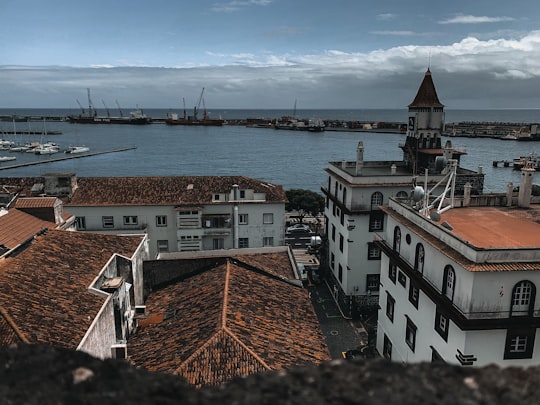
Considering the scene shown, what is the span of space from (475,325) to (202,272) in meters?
14.8

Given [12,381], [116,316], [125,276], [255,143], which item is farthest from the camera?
[255,143]

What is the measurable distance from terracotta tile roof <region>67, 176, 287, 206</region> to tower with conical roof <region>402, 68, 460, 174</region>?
528 inches

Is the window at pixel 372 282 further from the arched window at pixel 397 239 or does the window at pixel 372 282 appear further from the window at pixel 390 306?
the arched window at pixel 397 239

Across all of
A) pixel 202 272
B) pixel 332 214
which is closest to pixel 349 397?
pixel 202 272

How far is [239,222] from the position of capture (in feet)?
140

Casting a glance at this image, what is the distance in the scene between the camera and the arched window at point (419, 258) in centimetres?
2294

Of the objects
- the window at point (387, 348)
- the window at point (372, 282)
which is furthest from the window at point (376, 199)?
the window at point (387, 348)

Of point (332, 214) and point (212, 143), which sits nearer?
point (332, 214)

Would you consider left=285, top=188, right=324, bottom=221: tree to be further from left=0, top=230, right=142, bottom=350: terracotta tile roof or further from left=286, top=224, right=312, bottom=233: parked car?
left=0, top=230, right=142, bottom=350: terracotta tile roof

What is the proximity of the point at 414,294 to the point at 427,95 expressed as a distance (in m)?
24.9

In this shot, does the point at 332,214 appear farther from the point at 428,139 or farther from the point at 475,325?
the point at 475,325

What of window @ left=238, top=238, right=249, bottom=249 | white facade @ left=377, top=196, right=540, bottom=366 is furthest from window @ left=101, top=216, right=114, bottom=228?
white facade @ left=377, top=196, right=540, bottom=366

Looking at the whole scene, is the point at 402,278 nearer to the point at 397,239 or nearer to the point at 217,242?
the point at 397,239

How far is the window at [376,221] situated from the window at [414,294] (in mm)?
12773
